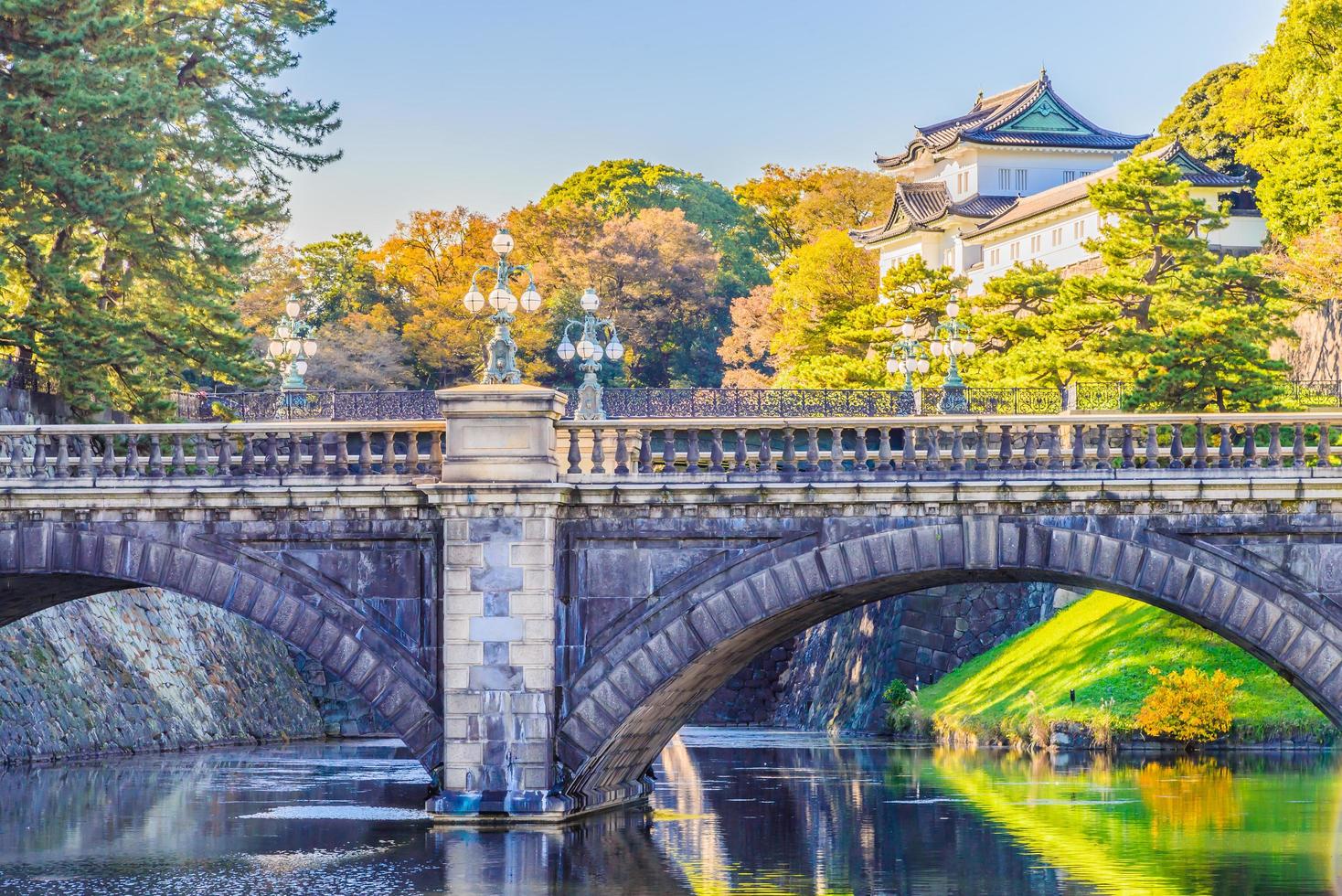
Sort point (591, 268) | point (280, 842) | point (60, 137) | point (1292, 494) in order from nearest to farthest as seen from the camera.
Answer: point (1292, 494) < point (280, 842) < point (60, 137) < point (591, 268)

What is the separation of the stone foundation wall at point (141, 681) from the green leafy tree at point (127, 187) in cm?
528

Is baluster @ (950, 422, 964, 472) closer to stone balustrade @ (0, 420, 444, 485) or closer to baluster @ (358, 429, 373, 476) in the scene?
stone balustrade @ (0, 420, 444, 485)

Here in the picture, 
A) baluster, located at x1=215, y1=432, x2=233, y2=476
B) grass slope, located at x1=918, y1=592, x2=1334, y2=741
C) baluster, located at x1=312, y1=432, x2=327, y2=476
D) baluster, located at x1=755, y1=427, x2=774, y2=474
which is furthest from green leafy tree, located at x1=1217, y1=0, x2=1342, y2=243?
baluster, located at x1=215, y1=432, x2=233, y2=476

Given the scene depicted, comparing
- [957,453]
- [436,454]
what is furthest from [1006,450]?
[436,454]

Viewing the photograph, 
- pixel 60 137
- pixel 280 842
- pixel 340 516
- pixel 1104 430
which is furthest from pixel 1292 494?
pixel 60 137

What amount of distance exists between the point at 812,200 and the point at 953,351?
2260 inches

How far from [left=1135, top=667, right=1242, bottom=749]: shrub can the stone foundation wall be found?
22.4 metres

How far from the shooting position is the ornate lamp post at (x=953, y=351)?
118 feet

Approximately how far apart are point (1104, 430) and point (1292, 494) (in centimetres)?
255

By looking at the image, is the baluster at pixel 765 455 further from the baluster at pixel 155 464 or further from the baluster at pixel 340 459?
the baluster at pixel 155 464

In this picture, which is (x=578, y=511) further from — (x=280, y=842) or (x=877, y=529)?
(x=280, y=842)

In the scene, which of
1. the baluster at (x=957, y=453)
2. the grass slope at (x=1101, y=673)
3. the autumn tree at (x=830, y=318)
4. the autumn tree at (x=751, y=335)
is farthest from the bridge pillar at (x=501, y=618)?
the autumn tree at (x=751, y=335)

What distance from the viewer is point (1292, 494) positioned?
2494cm

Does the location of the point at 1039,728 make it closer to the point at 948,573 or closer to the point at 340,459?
the point at 948,573
